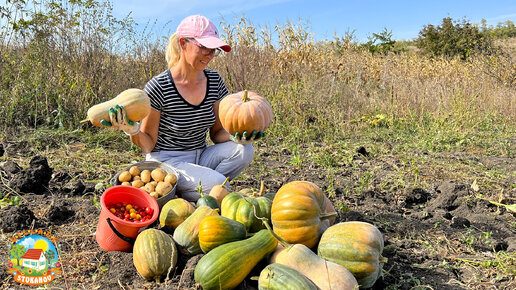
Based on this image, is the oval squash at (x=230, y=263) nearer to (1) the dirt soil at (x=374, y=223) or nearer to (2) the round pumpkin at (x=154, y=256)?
(1) the dirt soil at (x=374, y=223)

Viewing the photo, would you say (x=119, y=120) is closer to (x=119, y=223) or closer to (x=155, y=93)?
(x=155, y=93)

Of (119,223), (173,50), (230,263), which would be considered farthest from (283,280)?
(173,50)

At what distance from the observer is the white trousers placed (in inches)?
138

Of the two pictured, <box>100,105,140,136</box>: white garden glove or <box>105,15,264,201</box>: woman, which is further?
<box>105,15,264,201</box>: woman

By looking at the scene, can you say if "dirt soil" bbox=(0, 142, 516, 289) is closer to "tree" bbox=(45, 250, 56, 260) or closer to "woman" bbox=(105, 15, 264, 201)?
"tree" bbox=(45, 250, 56, 260)

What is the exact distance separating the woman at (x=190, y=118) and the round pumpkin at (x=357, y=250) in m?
1.26

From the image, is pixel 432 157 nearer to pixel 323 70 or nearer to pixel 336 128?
pixel 336 128

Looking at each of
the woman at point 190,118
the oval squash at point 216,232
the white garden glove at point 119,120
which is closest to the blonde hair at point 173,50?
the woman at point 190,118

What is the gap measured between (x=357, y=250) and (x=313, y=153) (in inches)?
139

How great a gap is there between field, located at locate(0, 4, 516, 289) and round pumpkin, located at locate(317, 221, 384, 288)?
0.29 metres

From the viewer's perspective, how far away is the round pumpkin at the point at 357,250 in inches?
79.6

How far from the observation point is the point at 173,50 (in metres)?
3.45

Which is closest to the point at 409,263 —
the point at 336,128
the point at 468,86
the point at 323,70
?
the point at 336,128

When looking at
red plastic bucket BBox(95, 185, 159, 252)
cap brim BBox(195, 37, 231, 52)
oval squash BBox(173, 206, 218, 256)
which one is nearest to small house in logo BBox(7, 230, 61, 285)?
red plastic bucket BBox(95, 185, 159, 252)
